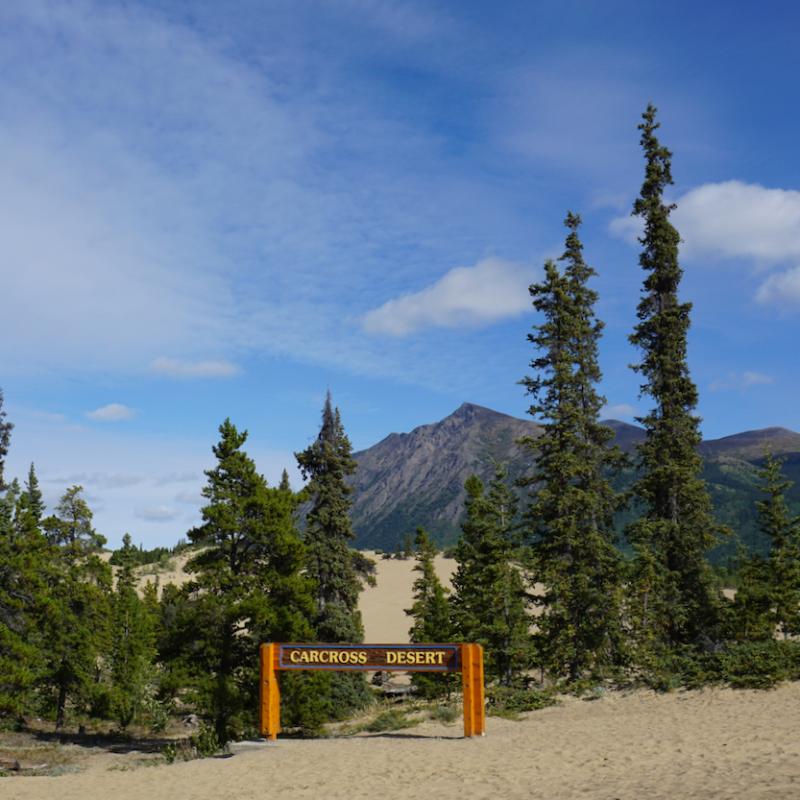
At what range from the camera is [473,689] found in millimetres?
21906

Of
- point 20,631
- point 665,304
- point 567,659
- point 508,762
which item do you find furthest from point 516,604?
point 20,631

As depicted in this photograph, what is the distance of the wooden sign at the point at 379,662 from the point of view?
22.0 m

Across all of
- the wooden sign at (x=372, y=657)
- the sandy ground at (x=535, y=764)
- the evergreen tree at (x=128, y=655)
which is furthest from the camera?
Answer: the evergreen tree at (x=128, y=655)

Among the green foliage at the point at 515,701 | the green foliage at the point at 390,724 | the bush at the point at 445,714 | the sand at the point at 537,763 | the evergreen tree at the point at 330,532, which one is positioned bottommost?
the green foliage at the point at 390,724

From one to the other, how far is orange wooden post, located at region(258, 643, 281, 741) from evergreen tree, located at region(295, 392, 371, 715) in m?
11.1

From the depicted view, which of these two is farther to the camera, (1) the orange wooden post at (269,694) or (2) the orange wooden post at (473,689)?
(1) the orange wooden post at (269,694)

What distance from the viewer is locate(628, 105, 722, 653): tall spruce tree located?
30.3 meters

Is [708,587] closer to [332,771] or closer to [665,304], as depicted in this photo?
[665,304]

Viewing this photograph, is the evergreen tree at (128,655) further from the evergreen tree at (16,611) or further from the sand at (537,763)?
the sand at (537,763)

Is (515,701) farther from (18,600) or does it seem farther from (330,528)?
(18,600)

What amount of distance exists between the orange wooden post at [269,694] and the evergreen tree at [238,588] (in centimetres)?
228

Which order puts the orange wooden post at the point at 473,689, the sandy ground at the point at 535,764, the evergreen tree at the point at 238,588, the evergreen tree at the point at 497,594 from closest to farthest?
the sandy ground at the point at 535,764 < the orange wooden post at the point at 473,689 < the evergreen tree at the point at 238,588 < the evergreen tree at the point at 497,594

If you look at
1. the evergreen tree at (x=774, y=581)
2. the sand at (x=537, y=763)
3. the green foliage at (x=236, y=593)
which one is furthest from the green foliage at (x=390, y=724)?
the evergreen tree at (x=774, y=581)

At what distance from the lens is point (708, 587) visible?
31.0 meters
